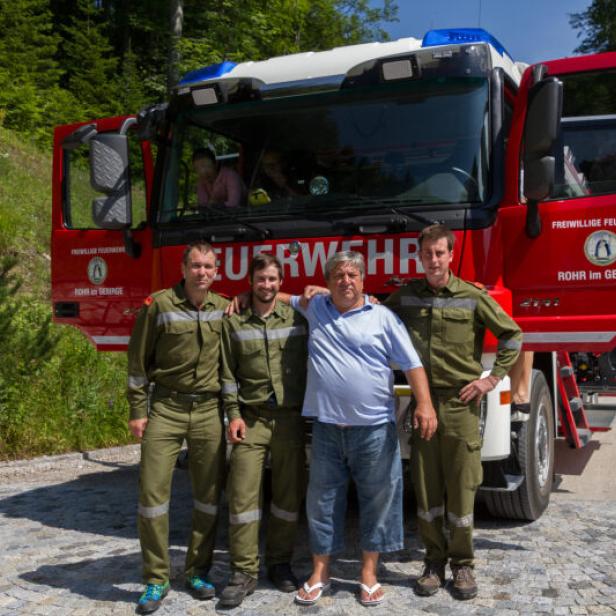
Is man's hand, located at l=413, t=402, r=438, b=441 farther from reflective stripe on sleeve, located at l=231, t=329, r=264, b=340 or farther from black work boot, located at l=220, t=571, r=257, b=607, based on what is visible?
black work boot, located at l=220, t=571, r=257, b=607

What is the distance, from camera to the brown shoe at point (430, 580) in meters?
3.99

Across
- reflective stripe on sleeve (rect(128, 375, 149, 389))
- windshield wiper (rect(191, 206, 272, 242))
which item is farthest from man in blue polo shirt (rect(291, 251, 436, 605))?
windshield wiper (rect(191, 206, 272, 242))

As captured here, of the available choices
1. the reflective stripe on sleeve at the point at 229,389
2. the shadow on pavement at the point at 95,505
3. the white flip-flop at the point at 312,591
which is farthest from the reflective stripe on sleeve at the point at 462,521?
the shadow on pavement at the point at 95,505

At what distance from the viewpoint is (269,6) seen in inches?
839

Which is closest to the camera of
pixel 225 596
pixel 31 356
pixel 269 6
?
pixel 225 596

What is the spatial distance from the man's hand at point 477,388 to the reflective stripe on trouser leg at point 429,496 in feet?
0.98

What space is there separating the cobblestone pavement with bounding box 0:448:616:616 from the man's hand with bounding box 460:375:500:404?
36.7 inches

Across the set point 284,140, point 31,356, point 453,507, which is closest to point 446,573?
point 453,507

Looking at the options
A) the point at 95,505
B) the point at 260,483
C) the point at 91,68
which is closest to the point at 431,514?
the point at 260,483

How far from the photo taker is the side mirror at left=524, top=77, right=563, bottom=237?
4.34m

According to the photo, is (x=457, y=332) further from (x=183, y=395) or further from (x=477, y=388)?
(x=183, y=395)

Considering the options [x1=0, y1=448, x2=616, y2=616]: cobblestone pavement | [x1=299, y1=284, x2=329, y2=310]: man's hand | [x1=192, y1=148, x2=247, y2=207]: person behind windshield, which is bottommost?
[x1=0, y1=448, x2=616, y2=616]: cobblestone pavement

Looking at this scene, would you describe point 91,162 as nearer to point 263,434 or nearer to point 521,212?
point 263,434

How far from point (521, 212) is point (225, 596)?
2.52 meters
